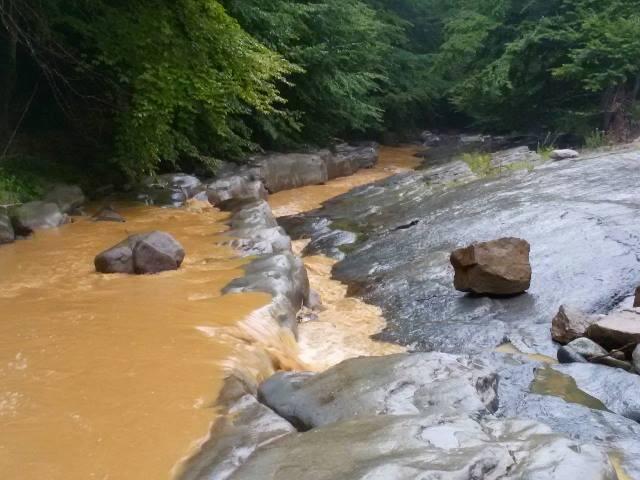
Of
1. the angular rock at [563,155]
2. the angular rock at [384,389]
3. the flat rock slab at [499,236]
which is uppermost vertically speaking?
the angular rock at [384,389]

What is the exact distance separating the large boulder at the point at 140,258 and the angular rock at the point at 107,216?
108 inches

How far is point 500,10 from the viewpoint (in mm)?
19828

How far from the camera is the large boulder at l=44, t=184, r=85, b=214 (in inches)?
385

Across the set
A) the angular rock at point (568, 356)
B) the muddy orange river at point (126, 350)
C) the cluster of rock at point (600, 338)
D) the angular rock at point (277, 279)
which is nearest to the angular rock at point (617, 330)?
the cluster of rock at point (600, 338)

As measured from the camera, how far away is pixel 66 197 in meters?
10.0

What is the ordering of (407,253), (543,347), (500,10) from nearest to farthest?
(543,347) < (407,253) < (500,10)

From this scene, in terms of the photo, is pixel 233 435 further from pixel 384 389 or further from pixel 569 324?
pixel 569 324

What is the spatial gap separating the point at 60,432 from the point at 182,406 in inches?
25.7

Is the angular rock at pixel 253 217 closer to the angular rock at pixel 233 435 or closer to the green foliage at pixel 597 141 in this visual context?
the angular rock at pixel 233 435

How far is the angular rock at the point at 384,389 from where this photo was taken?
3.65m

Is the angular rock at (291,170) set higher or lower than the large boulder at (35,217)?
lower

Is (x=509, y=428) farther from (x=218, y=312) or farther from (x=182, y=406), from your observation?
(x=218, y=312)

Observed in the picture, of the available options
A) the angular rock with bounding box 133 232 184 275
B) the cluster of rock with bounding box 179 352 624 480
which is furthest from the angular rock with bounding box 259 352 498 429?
the angular rock with bounding box 133 232 184 275

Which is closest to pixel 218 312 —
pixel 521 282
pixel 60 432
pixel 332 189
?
pixel 60 432
